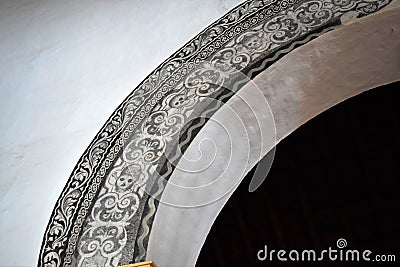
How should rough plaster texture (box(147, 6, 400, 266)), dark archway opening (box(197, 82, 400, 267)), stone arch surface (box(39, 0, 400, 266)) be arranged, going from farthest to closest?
dark archway opening (box(197, 82, 400, 267))
rough plaster texture (box(147, 6, 400, 266))
stone arch surface (box(39, 0, 400, 266))

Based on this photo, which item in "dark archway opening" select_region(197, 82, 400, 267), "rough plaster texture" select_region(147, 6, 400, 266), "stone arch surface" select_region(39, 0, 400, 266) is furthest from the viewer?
"dark archway opening" select_region(197, 82, 400, 267)

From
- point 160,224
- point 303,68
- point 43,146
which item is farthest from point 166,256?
point 303,68

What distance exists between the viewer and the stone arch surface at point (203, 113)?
9.78ft

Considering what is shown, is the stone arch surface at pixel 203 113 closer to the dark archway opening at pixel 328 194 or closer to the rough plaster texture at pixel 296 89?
the rough plaster texture at pixel 296 89

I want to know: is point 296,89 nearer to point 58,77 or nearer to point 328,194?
point 58,77

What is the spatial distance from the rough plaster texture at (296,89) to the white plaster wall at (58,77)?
525 millimetres

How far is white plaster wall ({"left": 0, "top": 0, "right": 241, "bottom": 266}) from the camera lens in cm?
317

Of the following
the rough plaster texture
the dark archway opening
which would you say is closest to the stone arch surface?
the rough plaster texture

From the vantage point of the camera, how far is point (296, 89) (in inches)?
130

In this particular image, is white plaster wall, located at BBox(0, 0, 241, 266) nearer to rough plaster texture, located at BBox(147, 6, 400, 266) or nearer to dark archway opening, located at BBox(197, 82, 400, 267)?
rough plaster texture, located at BBox(147, 6, 400, 266)

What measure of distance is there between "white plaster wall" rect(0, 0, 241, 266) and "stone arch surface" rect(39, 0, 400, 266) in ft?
0.28

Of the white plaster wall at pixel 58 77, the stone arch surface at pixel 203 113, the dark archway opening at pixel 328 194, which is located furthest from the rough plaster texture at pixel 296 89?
the dark archway opening at pixel 328 194

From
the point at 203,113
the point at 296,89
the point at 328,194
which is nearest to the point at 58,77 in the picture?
the point at 203,113

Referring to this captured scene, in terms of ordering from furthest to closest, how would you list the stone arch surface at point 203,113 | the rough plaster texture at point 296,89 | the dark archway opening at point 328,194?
1. the dark archway opening at point 328,194
2. the rough plaster texture at point 296,89
3. the stone arch surface at point 203,113
